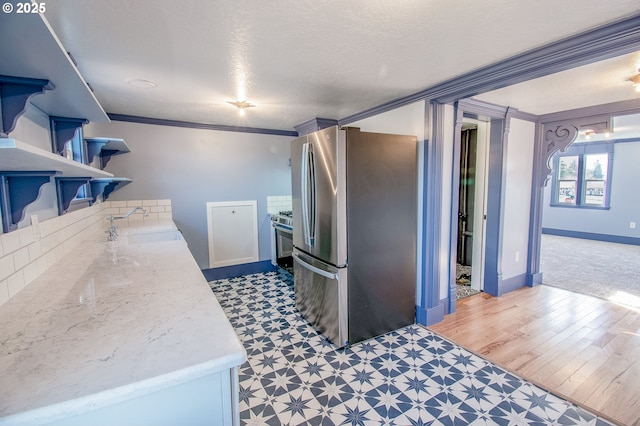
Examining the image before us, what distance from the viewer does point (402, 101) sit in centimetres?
285

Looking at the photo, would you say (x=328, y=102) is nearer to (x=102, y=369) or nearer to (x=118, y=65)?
(x=118, y=65)

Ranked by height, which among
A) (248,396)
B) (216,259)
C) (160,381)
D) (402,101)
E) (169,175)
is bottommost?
(248,396)

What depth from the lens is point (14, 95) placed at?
1098 millimetres

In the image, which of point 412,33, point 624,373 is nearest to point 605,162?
point 624,373

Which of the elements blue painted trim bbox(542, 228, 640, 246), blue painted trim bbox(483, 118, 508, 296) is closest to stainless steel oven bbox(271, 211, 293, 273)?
blue painted trim bbox(483, 118, 508, 296)

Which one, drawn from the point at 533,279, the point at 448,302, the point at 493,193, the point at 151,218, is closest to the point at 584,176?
the point at 533,279

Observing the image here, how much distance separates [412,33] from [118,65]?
1.96 metres

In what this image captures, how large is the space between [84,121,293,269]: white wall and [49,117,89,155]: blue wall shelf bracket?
4.35 ft

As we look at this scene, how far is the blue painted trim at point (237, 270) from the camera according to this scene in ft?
13.3

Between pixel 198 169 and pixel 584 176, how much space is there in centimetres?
843

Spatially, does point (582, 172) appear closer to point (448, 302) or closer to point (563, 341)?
point (563, 341)

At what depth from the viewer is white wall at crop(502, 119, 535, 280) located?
3420 mm

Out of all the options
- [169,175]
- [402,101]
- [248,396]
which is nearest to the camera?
[248,396]

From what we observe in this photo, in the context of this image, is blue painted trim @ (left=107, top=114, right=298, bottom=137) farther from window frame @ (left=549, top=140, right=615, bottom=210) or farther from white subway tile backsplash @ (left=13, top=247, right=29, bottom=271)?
window frame @ (left=549, top=140, right=615, bottom=210)
